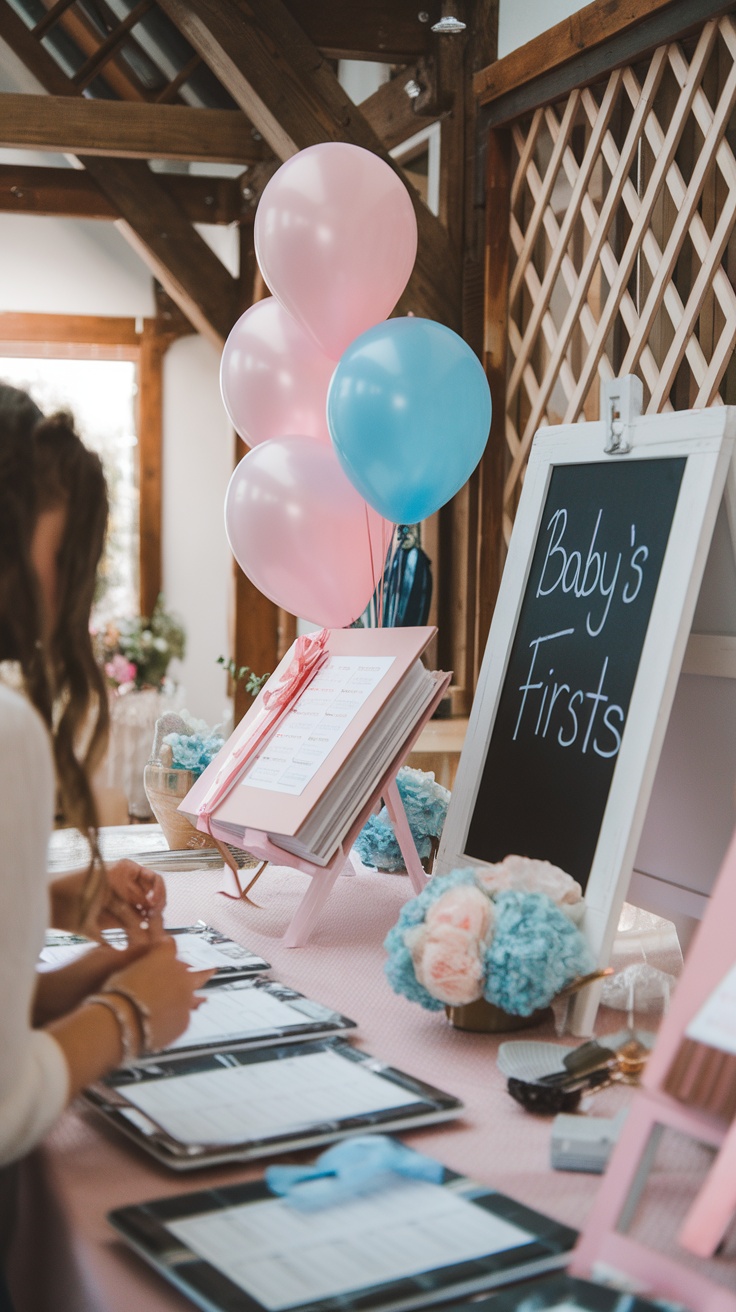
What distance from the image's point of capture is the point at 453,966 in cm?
101

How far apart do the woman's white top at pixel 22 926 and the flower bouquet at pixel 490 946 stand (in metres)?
0.35

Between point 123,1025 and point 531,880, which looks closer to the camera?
point 123,1025

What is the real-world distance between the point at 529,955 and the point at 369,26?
3168mm

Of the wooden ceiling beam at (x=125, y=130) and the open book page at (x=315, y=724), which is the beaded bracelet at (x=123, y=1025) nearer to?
the open book page at (x=315, y=724)

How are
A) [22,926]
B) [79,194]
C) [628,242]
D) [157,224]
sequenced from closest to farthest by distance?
[22,926]
[628,242]
[157,224]
[79,194]

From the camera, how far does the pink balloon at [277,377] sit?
5.78 ft

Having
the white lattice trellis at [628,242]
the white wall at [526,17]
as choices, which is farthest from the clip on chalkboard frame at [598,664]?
the white wall at [526,17]

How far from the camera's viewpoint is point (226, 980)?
1.14 m

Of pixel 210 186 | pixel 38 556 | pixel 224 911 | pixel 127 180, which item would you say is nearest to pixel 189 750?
pixel 224 911

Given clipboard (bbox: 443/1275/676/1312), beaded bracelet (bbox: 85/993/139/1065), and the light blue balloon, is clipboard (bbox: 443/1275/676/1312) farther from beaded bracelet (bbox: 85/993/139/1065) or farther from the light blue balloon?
the light blue balloon

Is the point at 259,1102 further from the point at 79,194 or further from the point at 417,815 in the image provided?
the point at 79,194

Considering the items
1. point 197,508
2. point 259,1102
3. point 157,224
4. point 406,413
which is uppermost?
point 157,224

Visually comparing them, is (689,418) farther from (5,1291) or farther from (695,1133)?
(5,1291)

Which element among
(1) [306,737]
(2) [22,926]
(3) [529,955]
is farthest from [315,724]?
(2) [22,926]
